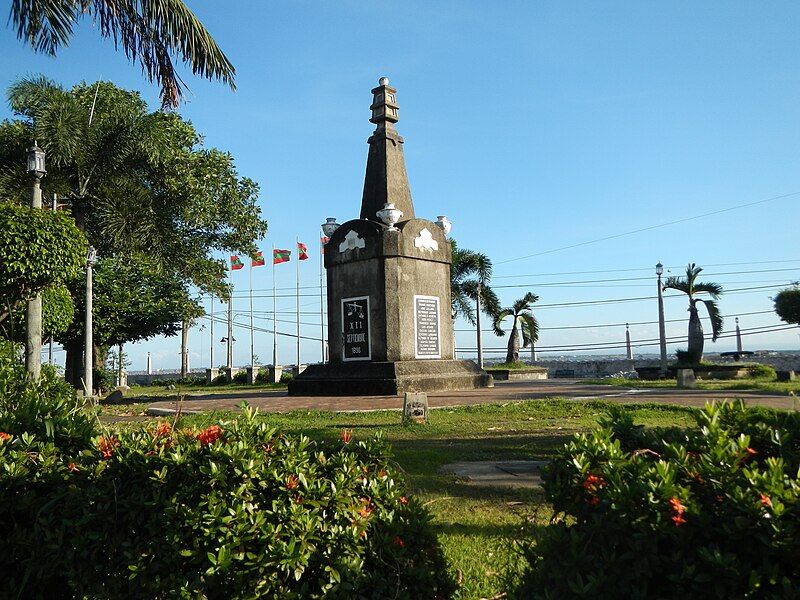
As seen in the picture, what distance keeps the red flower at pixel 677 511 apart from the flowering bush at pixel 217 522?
3.28 ft

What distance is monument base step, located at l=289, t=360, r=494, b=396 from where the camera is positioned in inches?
564

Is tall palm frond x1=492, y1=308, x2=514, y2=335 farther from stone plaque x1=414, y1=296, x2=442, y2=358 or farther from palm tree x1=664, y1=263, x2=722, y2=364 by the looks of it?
stone plaque x1=414, y1=296, x2=442, y2=358

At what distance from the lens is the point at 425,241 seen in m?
16.2

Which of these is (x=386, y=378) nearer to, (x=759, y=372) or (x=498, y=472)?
(x=498, y=472)

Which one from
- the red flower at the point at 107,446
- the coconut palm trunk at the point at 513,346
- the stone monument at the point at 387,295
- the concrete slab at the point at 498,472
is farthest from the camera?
the coconut palm trunk at the point at 513,346

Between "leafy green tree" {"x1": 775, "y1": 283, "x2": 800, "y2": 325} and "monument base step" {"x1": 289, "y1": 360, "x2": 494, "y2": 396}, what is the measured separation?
21.2m

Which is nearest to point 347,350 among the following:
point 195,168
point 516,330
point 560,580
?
point 195,168

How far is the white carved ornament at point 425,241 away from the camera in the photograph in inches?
628

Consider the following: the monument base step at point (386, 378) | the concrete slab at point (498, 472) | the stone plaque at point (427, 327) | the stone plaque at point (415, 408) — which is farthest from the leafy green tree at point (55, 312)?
the concrete slab at point (498, 472)

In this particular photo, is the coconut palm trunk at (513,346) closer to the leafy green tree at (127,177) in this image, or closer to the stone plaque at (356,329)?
the leafy green tree at (127,177)

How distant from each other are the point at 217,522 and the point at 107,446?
2.96ft

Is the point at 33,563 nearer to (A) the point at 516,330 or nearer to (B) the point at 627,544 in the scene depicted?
(B) the point at 627,544

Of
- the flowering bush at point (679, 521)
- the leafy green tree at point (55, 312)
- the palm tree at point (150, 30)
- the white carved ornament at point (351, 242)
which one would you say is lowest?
the flowering bush at point (679, 521)

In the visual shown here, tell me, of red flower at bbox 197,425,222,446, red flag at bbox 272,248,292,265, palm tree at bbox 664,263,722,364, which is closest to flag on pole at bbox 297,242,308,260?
red flag at bbox 272,248,292,265
